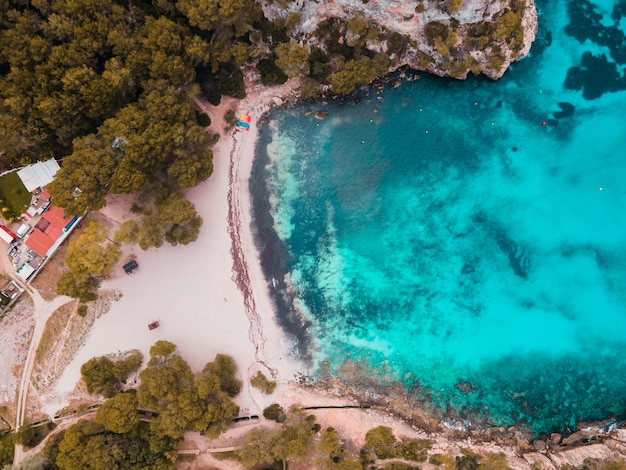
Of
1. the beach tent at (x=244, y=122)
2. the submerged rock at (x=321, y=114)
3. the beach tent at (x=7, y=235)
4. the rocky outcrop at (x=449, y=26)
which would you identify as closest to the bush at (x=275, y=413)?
the beach tent at (x=244, y=122)

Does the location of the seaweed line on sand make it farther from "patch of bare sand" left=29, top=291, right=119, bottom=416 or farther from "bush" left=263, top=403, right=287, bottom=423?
"patch of bare sand" left=29, top=291, right=119, bottom=416

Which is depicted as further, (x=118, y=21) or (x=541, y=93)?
(x=541, y=93)

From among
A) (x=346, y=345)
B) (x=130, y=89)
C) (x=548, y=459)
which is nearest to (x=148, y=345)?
(x=346, y=345)

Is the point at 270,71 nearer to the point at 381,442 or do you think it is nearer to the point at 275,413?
the point at 275,413

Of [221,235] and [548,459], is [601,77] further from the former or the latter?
[221,235]

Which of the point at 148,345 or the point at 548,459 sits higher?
the point at 148,345

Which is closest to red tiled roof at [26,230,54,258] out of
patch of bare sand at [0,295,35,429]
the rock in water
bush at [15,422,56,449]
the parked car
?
patch of bare sand at [0,295,35,429]

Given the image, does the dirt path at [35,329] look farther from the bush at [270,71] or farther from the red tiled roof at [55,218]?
the bush at [270,71]
